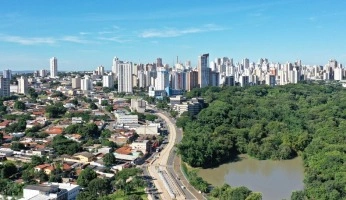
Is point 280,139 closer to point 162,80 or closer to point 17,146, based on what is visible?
point 17,146

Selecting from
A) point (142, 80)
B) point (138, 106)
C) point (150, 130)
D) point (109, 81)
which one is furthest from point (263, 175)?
point (109, 81)

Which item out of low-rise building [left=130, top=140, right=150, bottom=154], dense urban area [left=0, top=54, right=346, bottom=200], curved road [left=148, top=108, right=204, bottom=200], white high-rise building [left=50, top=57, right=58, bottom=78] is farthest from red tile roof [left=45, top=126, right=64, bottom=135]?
white high-rise building [left=50, top=57, right=58, bottom=78]

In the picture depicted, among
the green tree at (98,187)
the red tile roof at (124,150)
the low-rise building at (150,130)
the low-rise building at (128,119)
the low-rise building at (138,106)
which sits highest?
the low-rise building at (138,106)

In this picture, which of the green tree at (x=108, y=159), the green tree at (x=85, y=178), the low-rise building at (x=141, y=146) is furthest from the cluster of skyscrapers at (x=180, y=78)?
the green tree at (x=85, y=178)

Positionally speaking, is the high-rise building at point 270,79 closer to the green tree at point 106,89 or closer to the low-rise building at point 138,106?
the green tree at point 106,89

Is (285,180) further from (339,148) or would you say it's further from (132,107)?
(132,107)
